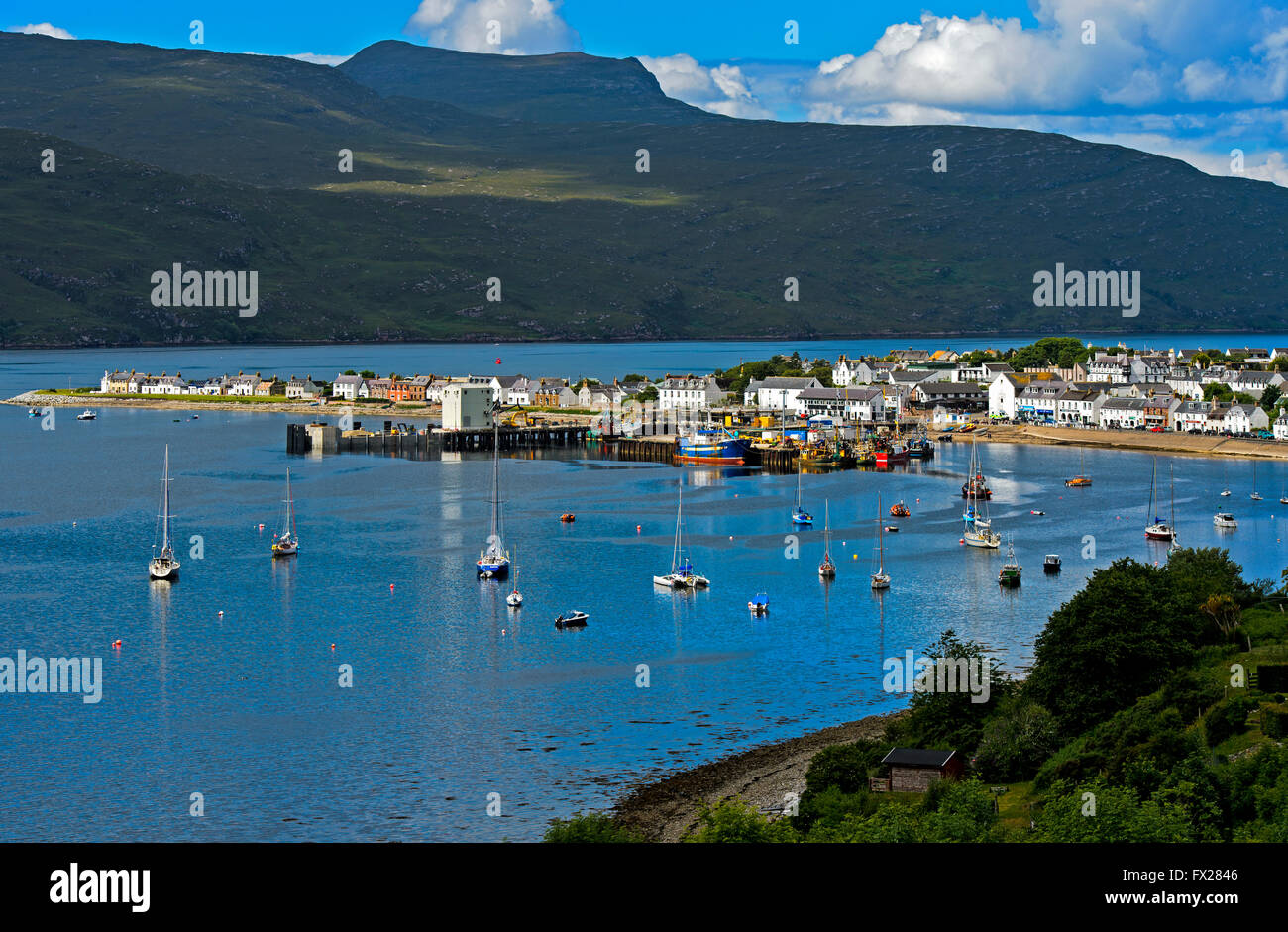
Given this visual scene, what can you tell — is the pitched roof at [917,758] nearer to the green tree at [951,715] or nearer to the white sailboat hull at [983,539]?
the green tree at [951,715]

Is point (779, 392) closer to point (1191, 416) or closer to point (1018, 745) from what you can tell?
point (1191, 416)

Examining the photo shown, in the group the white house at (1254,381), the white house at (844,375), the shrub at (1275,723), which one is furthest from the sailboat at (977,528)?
the white house at (844,375)

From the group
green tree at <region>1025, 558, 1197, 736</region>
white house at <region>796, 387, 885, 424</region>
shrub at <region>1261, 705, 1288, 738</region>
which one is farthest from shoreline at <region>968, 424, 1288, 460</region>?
shrub at <region>1261, 705, 1288, 738</region>

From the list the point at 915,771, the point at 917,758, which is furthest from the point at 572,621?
the point at 915,771

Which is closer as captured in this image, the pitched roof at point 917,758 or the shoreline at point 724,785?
the pitched roof at point 917,758

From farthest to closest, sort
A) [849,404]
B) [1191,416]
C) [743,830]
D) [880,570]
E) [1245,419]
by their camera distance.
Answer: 1. [849,404]
2. [1191,416]
3. [1245,419]
4. [880,570]
5. [743,830]

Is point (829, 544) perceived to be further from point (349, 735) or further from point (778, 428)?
point (778, 428)
